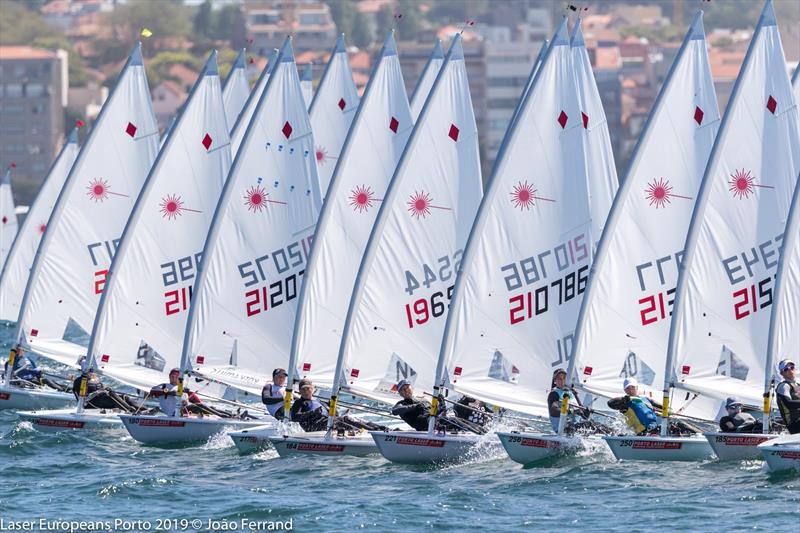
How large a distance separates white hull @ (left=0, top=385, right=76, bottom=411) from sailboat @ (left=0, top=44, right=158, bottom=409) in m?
0.02

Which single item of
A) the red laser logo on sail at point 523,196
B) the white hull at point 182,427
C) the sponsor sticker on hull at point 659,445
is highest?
the red laser logo on sail at point 523,196

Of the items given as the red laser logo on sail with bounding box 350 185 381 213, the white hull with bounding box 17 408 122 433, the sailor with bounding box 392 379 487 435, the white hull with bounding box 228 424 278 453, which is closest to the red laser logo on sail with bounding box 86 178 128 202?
the white hull with bounding box 17 408 122 433

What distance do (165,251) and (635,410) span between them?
11497 millimetres

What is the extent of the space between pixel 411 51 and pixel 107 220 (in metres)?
119

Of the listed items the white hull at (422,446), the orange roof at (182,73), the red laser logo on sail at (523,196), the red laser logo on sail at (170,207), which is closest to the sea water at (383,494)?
the white hull at (422,446)

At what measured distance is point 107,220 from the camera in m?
42.5

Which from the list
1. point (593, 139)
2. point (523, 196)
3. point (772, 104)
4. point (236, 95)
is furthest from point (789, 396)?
point (236, 95)

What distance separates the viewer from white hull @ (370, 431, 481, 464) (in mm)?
32844

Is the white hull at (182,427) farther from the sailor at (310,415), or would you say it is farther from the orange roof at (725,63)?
the orange roof at (725,63)

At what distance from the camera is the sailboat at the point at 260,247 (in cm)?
3744

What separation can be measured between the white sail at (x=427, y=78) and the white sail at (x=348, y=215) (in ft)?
12.6

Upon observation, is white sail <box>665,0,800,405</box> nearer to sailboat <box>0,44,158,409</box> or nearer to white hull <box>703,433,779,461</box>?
white hull <box>703,433,779,461</box>

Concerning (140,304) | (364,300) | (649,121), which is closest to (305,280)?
(364,300)

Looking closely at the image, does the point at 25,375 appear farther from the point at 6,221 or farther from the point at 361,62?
the point at 361,62
